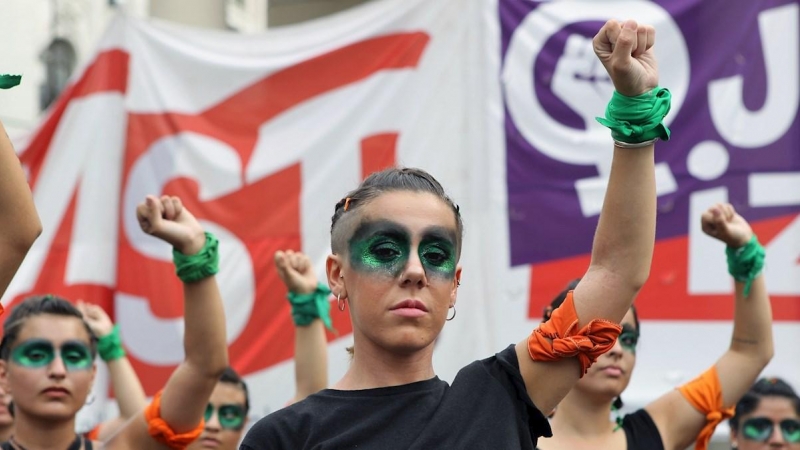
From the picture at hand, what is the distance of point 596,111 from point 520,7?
66 centimetres

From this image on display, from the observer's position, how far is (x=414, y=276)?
6.45 feet

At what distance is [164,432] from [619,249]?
1.81m

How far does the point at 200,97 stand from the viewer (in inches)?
241

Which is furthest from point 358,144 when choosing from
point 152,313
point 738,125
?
point 738,125

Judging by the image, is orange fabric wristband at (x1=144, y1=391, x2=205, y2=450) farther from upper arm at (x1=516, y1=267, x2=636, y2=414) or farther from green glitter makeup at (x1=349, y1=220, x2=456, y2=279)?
upper arm at (x1=516, y1=267, x2=636, y2=414)

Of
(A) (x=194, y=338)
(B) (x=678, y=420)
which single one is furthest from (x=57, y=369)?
(B) (x=678, y=420)

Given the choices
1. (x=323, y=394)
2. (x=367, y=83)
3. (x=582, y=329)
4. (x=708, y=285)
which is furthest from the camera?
(x=367, y=83)

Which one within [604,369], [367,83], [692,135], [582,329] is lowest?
[604,369]

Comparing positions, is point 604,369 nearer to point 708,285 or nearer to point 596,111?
point 708,285

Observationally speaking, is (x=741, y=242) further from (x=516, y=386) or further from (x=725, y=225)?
(x=516, y=386)

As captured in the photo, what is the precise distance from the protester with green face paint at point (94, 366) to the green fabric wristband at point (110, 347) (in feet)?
2.45

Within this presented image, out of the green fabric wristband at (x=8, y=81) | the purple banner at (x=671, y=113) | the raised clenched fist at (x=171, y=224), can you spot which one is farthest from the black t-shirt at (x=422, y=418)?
the purple banner at (x=671, y=113)

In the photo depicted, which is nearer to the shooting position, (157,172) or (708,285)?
(708,285)

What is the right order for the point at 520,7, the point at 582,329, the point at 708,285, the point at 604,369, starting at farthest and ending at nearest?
the point at 520,7 → the point at 708,285 → the point at 604,369 → the point at 582,329
